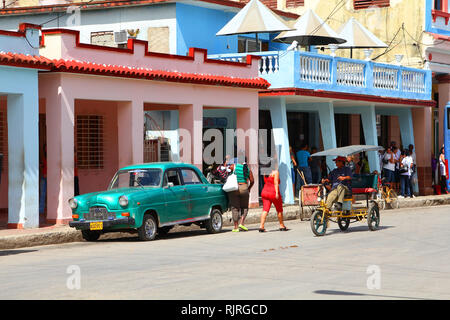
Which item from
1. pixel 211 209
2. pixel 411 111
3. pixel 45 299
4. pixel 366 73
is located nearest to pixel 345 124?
pixel 411 111

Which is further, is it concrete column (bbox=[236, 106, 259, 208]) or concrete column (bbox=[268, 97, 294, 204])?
concrete column (bbox=[268, 97, 294, 204])

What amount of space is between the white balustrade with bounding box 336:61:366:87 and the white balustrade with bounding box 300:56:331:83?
76 cm

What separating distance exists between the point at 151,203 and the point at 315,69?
11528 mm

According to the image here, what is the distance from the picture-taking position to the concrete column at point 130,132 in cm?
2247

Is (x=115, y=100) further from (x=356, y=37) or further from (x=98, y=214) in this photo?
(x=356, y=37)

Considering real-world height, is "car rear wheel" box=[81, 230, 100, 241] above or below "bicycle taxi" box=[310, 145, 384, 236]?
below

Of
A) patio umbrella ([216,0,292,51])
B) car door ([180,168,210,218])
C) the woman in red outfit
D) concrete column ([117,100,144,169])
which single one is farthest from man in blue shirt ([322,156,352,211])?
patio umbrella ([216,0,292,51])

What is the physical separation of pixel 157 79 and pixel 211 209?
15.2ft

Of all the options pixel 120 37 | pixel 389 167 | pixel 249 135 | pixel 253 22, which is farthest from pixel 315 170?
pixel 120 37

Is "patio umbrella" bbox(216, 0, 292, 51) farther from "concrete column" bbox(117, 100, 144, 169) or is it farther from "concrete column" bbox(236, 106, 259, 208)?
"concrete column" bbox(117, 100, 144, 169)

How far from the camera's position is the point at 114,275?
12320 millimetres

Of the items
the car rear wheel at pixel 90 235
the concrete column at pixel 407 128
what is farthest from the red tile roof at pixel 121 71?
the concrete column at pixel 407 128

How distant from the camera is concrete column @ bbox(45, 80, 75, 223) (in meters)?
20.5

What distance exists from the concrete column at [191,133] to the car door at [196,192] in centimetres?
483
